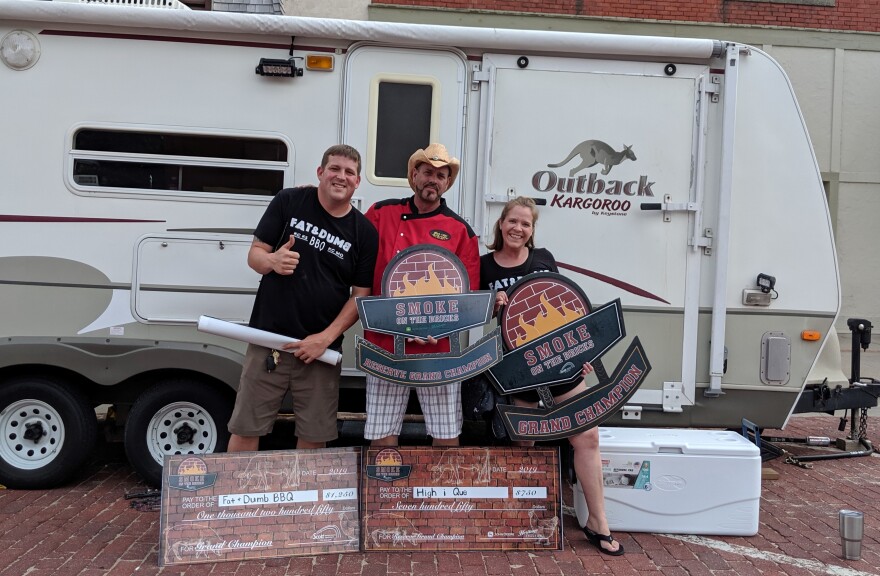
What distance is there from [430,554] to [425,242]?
1.61m

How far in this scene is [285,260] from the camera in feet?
12.8

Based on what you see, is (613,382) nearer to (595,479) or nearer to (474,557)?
(595,479)

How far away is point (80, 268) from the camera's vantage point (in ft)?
15.8

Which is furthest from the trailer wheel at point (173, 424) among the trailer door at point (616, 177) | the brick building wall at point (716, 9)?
the brick building wall at point (716, 9)

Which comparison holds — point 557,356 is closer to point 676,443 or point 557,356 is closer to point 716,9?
point 676,443

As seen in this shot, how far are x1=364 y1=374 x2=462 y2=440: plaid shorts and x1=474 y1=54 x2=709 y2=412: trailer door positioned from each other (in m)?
1.30

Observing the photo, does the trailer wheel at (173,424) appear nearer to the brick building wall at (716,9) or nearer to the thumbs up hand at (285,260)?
the thumbs up hand at (285,260)

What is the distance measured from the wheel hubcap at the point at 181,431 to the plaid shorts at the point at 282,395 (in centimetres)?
96

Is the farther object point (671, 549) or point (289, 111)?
point (289, 111)

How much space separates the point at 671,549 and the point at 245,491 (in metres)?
2.26

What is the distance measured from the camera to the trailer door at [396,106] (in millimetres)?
4875

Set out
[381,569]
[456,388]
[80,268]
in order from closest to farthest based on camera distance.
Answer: [381,569] < [456,388] < [80,268]

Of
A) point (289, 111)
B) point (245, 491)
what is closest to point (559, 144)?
point (289, 111)

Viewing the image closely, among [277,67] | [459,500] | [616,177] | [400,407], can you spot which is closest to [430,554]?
[459,500]
